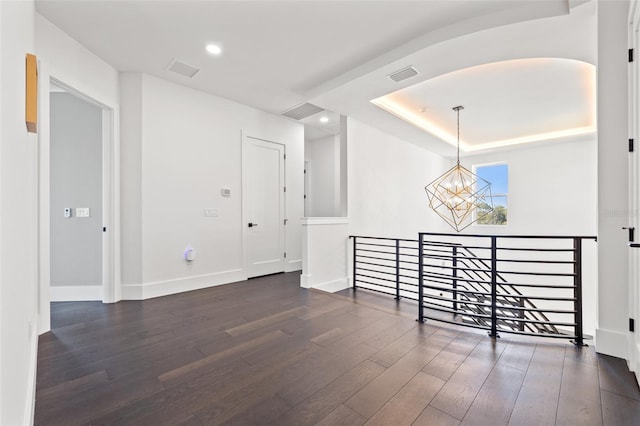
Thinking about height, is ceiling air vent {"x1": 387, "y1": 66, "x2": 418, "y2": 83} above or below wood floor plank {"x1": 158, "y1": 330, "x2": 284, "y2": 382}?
above

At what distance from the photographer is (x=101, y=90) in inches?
127

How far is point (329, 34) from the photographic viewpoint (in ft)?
8.82

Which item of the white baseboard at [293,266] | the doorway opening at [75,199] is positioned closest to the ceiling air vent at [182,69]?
the doorway opening at [75,199]

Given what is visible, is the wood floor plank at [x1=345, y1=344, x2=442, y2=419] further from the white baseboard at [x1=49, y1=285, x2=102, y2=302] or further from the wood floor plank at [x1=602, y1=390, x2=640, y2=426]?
the white baseboard at [x1=49, y1=285, x2=102, y2=302]

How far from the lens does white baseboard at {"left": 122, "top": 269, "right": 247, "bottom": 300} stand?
3.50m

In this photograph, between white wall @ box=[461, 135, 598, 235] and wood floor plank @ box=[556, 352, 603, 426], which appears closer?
wood floor plank @ box=[556, 352, 603, 426]

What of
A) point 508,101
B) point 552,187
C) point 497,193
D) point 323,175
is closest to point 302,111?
point 323,175

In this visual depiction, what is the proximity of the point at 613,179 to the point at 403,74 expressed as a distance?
6.93ft

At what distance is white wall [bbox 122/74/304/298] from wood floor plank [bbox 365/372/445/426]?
3.21m

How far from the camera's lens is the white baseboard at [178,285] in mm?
3496

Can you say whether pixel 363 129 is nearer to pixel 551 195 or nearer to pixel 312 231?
pixel 312 231

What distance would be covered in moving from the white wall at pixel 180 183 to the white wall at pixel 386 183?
1795 millimetres

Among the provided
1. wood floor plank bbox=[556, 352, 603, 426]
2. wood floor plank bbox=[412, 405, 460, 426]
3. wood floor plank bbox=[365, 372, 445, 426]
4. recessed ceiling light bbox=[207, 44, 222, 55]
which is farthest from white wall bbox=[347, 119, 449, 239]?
wood floor plank bbox=[412, 405, 460, 426]

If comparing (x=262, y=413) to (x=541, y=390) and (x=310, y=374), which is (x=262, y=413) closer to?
(x=310, y=374)
